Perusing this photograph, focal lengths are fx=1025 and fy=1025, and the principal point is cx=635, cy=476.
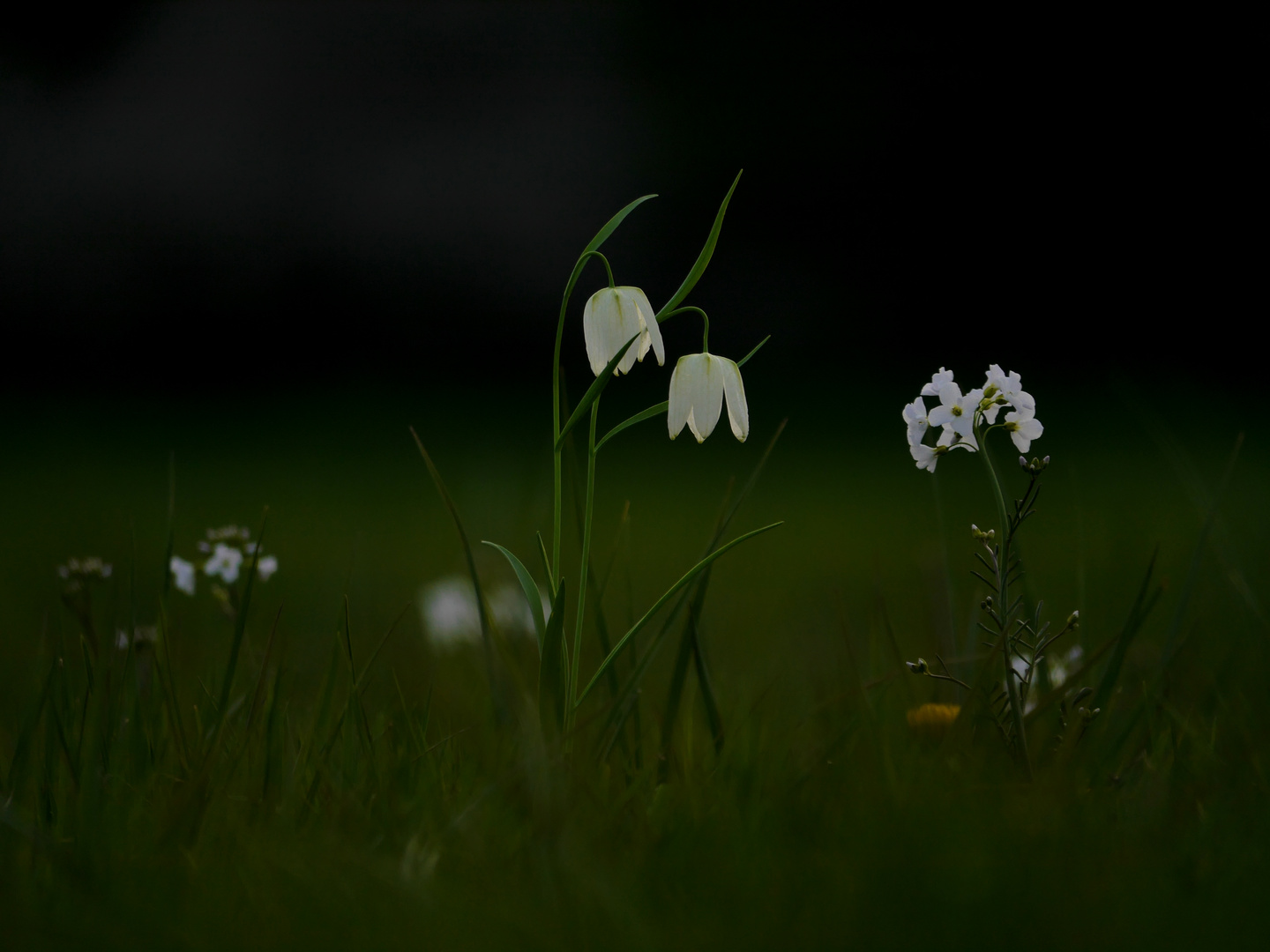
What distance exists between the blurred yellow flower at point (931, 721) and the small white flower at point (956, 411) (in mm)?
271

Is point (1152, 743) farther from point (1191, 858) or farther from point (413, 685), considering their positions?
point (413, 685)

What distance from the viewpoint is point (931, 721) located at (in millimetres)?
935

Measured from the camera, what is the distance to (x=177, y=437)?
3.91 meters

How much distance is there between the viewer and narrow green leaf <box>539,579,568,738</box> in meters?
0.84

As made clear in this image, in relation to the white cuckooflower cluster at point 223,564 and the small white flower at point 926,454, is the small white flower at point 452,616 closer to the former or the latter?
the white cuckooflower cluster at point 223,564

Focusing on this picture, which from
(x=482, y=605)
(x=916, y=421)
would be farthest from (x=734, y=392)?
(x=482, y=605)

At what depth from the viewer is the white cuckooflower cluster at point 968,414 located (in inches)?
31.7

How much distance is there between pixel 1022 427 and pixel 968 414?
0.21 ft

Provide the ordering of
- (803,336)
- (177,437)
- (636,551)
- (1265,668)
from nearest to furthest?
(1265,668), (636,551), (177,437), (803,336)

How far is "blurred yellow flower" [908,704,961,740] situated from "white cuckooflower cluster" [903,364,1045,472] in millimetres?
241

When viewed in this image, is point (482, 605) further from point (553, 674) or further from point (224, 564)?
point (224, 564)

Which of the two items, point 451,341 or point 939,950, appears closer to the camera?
point 939,950

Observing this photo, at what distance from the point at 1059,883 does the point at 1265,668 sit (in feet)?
1.91

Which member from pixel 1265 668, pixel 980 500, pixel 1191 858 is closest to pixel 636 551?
pixel 980 500
